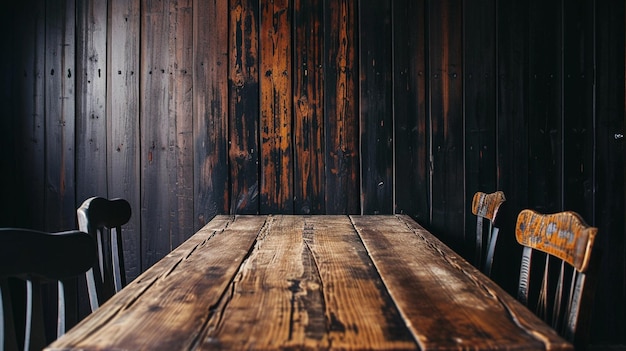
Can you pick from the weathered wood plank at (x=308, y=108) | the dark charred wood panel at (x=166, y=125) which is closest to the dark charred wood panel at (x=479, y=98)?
the weathered wood plank at (x=308, y=108)

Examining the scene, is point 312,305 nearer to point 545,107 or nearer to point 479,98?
point 479,98

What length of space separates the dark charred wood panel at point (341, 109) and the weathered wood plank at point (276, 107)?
167 millimetres

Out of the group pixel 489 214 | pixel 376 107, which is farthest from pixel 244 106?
pixel 489 214

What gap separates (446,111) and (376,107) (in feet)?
1.04

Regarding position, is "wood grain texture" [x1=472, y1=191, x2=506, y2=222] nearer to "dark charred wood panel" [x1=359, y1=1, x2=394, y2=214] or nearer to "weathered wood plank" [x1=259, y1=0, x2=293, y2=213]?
"dark charred wood panel" [x1=359, y1=1, x2=394, y2=214]

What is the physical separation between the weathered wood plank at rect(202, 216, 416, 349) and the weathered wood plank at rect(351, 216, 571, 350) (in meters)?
0.03

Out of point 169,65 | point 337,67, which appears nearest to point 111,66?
point 169,65

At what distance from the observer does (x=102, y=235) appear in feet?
4.83

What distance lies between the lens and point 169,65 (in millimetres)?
2428

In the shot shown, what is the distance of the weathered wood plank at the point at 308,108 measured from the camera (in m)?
2.42

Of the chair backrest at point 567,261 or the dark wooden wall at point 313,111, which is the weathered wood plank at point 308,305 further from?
the dark wooden wall at point 313,111

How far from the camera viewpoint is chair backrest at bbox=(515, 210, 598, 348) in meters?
0.96

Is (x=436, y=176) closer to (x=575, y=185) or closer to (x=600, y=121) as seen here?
(x=575, y=185)

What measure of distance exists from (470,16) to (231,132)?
1.20 m
